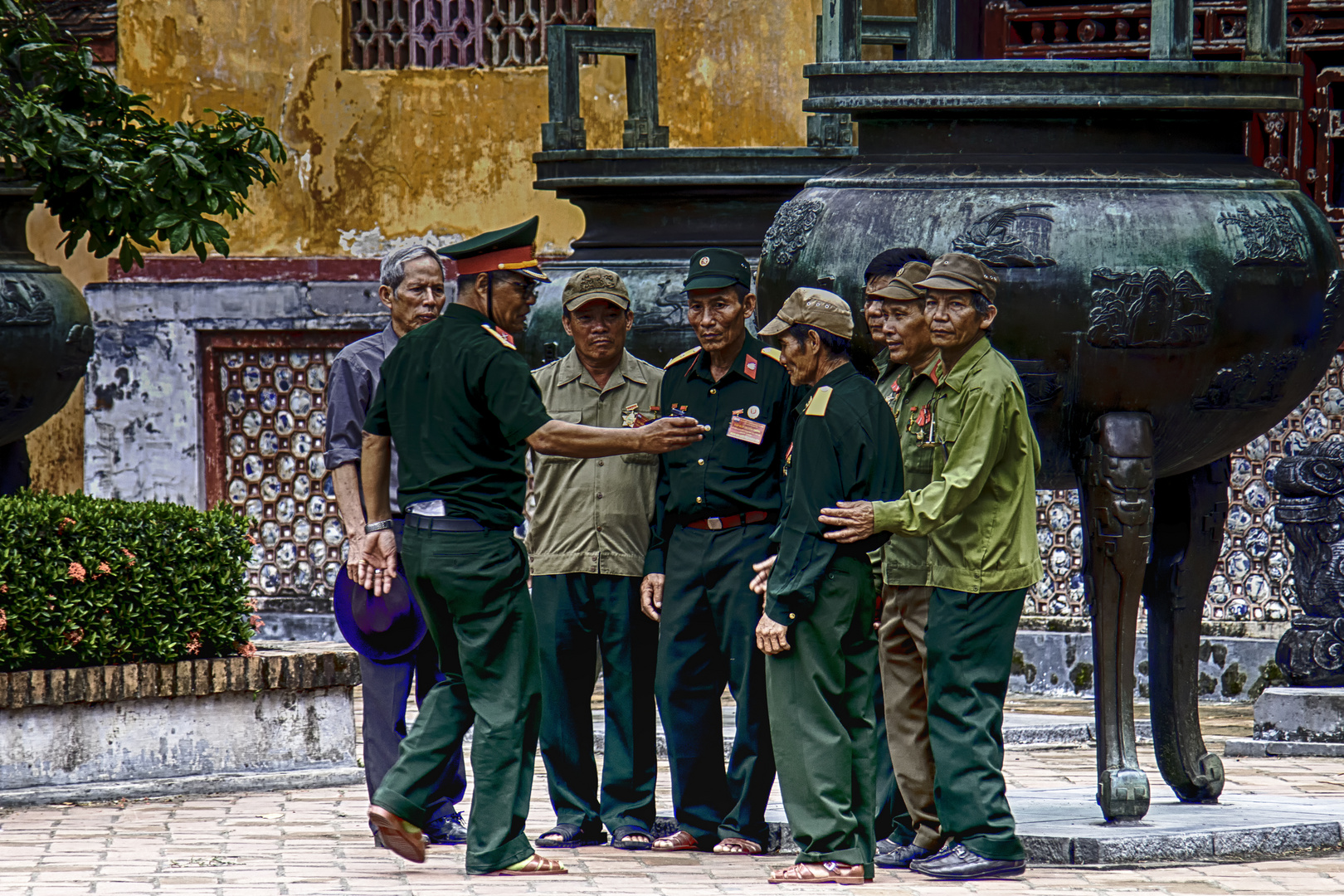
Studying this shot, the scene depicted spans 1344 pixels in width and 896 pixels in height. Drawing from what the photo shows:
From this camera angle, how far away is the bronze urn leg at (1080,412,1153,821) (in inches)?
281

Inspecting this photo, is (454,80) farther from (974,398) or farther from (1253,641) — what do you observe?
(974,398)

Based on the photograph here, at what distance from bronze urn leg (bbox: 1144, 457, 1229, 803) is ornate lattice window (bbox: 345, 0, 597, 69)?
6.77 meters

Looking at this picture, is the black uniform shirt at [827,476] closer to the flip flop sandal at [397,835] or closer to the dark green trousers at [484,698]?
the dark green trousers at [484,698]

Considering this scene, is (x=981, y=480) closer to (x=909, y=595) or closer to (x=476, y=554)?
(x=909, y=595)

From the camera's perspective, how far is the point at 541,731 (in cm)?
751

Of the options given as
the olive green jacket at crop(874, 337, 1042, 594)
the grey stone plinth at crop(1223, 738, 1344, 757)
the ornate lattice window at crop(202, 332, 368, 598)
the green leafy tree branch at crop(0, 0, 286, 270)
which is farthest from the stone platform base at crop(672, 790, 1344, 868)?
the ornate lattice window at crop(202, 332, 368, 598)

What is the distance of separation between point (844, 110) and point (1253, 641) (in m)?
4.82

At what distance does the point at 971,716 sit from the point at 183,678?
3.25 m

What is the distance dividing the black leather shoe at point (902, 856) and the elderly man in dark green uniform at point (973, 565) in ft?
0.41

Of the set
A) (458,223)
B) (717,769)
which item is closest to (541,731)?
(717,769)

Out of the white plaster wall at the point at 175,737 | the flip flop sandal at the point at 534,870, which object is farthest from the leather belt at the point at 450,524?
the white plaster wall at the point at 175,737

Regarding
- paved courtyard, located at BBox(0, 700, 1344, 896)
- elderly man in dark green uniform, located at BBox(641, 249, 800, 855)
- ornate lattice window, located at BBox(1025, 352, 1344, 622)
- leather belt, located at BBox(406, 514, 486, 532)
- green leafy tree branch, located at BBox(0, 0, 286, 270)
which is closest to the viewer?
paved courtyard, located at BBox(0, 700, 1344, 896)

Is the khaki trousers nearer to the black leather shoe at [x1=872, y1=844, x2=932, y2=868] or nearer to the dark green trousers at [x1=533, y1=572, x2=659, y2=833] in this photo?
the black leather shoe at [x1=872, y1=844, x2=932, y2=868]

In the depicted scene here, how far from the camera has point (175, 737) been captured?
8.65 m
